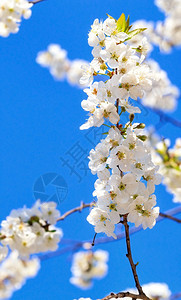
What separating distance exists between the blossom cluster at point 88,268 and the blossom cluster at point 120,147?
3.79 meters

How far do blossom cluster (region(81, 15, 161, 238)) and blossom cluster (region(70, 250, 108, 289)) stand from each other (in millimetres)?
3794

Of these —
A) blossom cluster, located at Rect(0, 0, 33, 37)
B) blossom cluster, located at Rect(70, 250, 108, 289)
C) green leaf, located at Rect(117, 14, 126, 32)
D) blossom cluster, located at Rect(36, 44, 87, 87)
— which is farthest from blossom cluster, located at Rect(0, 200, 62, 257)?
blossom cluster, located at Rect(36, 44, 87, 87)

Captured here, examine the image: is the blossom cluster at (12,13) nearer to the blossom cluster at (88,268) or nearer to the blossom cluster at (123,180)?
the blossom cluster at (123,180)

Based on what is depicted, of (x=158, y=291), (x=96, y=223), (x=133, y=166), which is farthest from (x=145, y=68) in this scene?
(x=158, y=291)

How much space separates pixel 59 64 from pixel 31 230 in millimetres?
5645

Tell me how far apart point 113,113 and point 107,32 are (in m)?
0.39

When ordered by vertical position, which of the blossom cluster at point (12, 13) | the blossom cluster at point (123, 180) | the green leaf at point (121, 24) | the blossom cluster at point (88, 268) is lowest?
the blossom cluster at point (123, 180)

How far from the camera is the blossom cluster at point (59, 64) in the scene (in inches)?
274

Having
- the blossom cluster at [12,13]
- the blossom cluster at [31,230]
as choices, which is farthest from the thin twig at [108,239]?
the blossom cluster at [12,13]

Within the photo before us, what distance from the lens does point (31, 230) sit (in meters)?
1.82

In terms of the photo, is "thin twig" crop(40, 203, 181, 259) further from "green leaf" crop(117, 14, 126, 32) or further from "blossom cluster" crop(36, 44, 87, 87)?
"blossom cluster" crop(36, 44, 87, 87)

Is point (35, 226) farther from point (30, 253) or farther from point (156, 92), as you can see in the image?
point (156, 92)

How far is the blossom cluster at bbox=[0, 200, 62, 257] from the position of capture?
178 centimetres

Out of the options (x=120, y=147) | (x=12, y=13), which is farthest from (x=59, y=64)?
(x=120, y=147)
